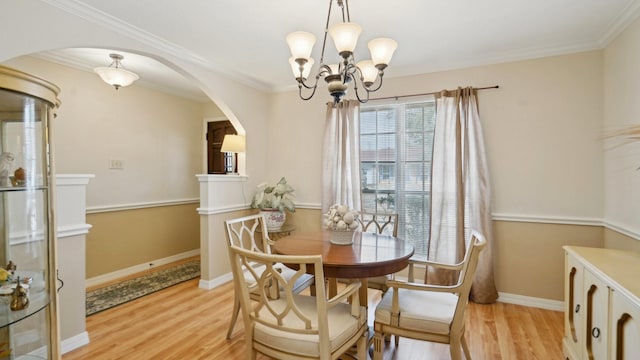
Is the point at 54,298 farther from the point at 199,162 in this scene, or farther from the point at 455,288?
the point at 199,162

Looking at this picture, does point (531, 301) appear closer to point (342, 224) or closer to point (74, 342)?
point (342, 224)

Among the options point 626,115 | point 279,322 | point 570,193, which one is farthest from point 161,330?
point 626,115

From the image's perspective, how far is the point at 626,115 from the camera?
2404 mm

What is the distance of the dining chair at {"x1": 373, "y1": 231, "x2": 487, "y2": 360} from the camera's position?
5.71 ft

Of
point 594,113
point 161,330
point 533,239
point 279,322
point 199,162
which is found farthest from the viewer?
point 199,162

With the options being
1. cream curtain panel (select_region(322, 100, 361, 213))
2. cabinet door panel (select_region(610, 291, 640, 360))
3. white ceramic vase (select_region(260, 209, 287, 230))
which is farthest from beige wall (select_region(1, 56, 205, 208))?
cabinet door panel (select_region(610, 291, 640, 360))

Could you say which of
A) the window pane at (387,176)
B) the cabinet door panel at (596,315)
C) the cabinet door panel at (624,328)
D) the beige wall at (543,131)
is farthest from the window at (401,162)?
the cabinet door panel at (624,328)

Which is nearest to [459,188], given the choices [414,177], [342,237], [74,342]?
[414,177]

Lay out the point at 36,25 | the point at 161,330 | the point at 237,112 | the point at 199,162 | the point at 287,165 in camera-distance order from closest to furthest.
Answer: the point at 36,25 → the point at 161,330 → the point at 237,112 → the point at 287,165 → the point at 199,162

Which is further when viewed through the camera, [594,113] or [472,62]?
[472,62]

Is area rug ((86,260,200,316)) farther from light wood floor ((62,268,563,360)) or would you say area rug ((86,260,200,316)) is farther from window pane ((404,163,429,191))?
window pane ((404,163,429,191))

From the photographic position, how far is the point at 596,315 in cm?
167

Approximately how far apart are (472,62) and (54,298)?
12.6 feet

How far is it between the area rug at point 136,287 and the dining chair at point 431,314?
8.91ft
